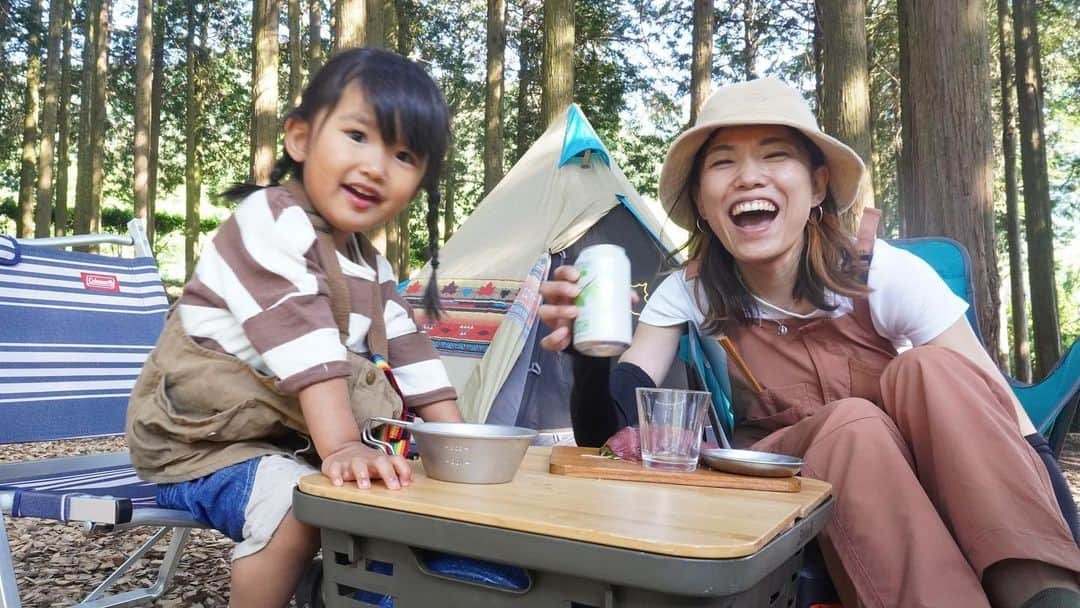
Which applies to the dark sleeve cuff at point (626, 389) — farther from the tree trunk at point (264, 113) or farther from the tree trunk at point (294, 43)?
the tree trunk at point (294, 43)

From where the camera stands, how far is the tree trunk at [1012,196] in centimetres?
913

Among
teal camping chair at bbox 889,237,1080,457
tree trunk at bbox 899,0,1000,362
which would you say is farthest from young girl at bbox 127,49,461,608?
tree trunk at bbox 899,0,1000,362

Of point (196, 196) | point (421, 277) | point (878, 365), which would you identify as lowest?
point (878, 365)

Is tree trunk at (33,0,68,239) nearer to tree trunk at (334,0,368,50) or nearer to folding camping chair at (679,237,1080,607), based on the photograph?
tree trunk at (334,0,368,50)

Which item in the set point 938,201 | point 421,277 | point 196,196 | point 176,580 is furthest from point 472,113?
point 176,580

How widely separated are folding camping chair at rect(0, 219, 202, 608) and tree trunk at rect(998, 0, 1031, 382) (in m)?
9.27

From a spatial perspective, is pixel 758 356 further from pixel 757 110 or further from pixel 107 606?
pixel 107 606

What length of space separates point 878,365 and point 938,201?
9.61ft

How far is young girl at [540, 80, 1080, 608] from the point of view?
122cm

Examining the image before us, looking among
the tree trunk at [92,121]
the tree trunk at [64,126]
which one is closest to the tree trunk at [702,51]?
the tree trunk at [92,121]

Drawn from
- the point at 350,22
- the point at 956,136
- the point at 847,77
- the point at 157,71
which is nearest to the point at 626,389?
the point at 956,136

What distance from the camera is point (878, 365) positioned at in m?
1.85

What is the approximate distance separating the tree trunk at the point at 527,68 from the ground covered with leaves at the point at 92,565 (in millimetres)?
9731

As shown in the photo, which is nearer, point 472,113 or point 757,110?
point 757,110
